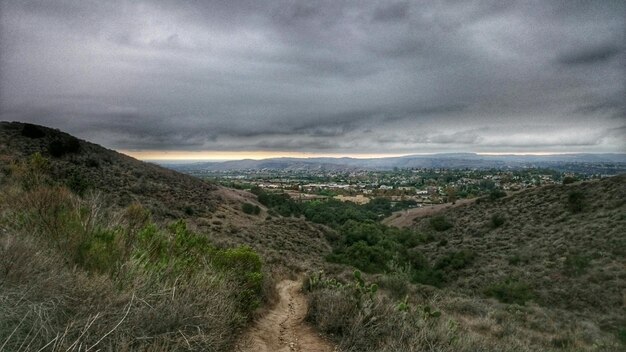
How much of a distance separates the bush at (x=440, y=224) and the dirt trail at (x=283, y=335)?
31.5 meters

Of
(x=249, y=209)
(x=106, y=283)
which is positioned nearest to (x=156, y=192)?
(x=249, y=209)

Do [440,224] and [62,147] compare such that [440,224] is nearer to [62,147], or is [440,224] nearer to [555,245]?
[555,245]

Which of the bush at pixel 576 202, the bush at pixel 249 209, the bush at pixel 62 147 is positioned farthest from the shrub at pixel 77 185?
the bush at pixel 576 202

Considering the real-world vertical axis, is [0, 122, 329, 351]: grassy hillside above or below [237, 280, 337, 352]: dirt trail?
above

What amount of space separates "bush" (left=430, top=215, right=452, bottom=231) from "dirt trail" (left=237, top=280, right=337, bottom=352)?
31.5 metres

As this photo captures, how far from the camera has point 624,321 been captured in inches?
473

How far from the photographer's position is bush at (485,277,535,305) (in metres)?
16.0

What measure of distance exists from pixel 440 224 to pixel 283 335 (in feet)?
112

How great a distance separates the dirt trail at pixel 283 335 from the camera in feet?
18.3

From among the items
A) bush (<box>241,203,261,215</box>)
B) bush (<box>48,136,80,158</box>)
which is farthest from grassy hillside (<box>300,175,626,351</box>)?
bush (<box>48,136,80,158</box>)

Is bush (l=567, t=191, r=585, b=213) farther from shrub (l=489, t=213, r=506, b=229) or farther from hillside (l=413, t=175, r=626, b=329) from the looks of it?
shrub (l=489, t=213, r=506, b=229)

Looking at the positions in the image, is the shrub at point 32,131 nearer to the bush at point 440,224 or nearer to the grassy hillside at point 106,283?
the grassy hillside at point 106,283

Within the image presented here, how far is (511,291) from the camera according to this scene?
16578 millimetres

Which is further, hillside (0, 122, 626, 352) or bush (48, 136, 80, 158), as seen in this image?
bush (48, 136, 80, 158)
